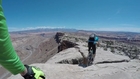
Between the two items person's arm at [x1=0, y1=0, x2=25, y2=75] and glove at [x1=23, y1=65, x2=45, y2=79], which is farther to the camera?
glove at [x1=23, y1=65, x2=45, y2=79]

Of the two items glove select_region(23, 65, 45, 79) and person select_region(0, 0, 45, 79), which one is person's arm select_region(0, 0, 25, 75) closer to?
person select_region(0, 0, 45, 79)

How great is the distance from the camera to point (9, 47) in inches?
52.1

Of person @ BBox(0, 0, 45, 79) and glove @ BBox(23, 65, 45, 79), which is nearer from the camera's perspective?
person @ BBox(0, 0, 45, 79)

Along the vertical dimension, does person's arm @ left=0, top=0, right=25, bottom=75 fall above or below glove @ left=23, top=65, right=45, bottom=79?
above

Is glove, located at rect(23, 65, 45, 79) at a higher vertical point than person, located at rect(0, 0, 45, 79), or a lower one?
lower

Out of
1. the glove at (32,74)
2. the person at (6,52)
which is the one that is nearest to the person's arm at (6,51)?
the person at (6,52)

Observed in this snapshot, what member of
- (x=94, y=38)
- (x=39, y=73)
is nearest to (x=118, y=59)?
(x=94, y=38)

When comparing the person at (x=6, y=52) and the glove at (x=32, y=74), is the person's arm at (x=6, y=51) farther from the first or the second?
the glove at (x=32, y=74)

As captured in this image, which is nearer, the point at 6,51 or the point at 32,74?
the point at 6,51

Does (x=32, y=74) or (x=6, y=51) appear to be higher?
(x=6, y=51)

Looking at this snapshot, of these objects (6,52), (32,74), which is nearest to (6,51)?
(6,52)

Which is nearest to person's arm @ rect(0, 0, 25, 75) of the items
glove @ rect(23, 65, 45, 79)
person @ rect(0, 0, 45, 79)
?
person @ rect(0, 0, 45, 79)

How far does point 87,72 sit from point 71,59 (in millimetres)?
3035

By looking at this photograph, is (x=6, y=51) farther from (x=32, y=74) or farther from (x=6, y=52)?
(x=32, y=74)
